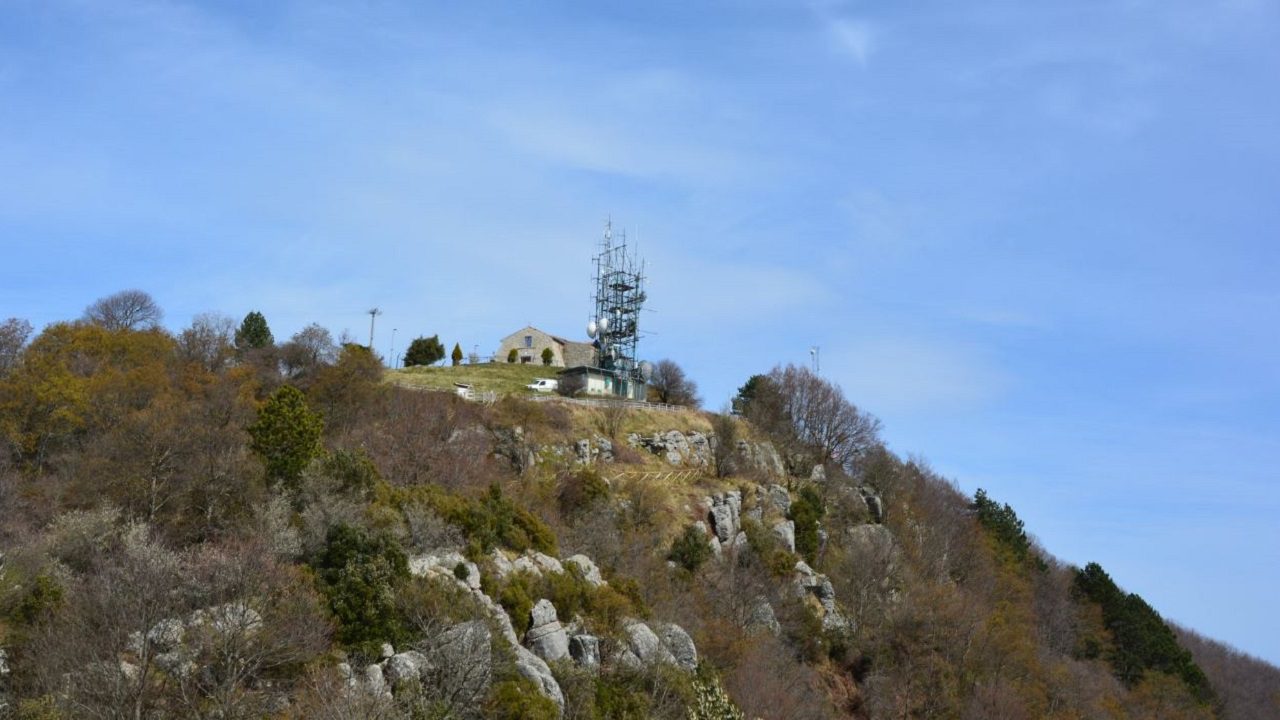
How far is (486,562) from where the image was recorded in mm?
38375

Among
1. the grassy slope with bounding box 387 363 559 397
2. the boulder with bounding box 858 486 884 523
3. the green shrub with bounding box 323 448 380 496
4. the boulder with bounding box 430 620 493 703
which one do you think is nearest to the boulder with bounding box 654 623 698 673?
the boulder with bounding box 430 620 493 703

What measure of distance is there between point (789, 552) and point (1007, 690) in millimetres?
14474

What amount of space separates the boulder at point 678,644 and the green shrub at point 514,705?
9003mm

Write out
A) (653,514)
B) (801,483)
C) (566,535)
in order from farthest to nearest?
(801,483)
(653,514)
(566,535)

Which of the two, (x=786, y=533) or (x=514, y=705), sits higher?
(x=786, y=533)

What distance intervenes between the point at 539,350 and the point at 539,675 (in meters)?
66.2

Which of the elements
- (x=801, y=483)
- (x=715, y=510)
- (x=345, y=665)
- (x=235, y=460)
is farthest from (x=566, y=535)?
(x=801, y=483)

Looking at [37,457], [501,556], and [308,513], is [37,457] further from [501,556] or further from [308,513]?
[501,556]

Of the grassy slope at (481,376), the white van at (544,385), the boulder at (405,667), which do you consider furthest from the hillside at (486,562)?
the white van at (544,385)

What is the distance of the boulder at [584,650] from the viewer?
36375 millimetres

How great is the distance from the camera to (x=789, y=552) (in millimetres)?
63281

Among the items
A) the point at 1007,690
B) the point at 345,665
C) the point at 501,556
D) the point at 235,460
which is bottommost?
the point at 1007,690

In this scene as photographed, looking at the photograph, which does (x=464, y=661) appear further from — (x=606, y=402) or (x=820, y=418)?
(x=820, y=418)

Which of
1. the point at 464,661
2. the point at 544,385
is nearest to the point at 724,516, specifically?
the point at 544,385
